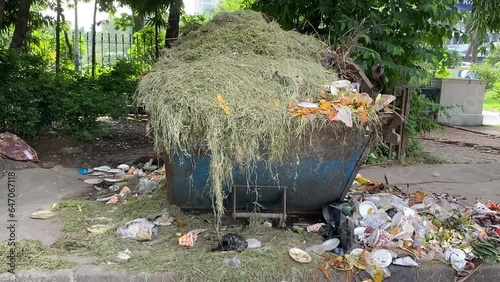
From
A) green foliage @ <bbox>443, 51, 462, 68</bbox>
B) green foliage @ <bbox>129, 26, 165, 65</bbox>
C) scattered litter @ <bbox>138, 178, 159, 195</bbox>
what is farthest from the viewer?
green foliage @ <bbox>129, 26, 165, 65</bbox>

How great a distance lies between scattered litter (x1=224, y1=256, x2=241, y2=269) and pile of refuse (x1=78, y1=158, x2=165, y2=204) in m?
1.75

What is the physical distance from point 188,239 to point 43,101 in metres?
4.41

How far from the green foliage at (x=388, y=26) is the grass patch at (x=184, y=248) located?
9.92 ft

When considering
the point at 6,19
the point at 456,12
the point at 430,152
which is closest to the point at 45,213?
the point at 456,12

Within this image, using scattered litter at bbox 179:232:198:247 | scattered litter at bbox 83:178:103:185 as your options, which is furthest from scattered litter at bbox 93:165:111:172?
scattered litter at bbox 179:232:198:247

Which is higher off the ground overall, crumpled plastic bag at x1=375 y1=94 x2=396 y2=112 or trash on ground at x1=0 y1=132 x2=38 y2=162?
crumpled plastic bag at x1=375 y1=94 x2=396 y2=112

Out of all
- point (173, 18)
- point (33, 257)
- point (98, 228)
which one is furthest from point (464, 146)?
point (33, 257)

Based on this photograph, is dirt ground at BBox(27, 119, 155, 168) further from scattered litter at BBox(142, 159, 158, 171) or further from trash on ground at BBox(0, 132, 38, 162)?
scattered litter at BBox(142, 159, 158, 171)

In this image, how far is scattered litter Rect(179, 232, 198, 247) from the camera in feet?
11.6

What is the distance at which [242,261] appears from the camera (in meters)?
3.25

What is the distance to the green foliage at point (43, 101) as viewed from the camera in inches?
263

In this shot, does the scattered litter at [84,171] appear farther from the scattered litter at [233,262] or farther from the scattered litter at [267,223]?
the scattered litter at [233,262]

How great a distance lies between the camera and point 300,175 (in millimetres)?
3648

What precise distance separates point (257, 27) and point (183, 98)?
4.88 feet
